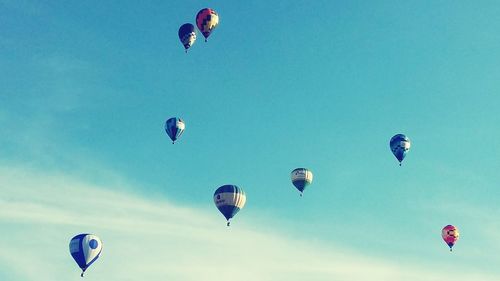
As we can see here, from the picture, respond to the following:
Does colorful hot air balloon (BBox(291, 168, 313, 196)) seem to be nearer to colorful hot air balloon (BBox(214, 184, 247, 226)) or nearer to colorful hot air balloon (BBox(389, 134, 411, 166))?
colorful hot air balloon (BBox(389, 134, 411, 166))

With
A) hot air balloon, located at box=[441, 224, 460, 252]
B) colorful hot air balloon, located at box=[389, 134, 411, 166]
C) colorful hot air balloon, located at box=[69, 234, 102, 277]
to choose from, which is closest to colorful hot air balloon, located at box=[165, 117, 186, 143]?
colorful hot air balloon, located at box=[69, 234, 102, 277]

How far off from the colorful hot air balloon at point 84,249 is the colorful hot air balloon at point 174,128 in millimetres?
16317

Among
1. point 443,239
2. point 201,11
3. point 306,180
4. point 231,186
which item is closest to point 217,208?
point 231,186

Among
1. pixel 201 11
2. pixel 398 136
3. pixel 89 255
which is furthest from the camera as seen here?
pixel 398 136

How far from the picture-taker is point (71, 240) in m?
72.0

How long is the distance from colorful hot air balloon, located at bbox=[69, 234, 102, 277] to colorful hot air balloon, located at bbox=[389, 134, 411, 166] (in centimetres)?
3956

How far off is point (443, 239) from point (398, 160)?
1451 cm

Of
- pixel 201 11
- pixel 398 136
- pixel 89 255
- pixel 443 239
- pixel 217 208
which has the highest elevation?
pixel 201 11

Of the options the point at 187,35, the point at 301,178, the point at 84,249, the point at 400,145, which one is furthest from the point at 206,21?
the point at 84,249

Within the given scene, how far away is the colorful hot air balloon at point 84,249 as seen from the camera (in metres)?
70.1

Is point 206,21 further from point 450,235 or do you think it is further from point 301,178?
point 450,235

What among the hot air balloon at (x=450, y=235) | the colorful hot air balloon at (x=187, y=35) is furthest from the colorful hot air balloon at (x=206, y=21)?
the hot air balloon at (x=450, y=235)

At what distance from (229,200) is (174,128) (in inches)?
534

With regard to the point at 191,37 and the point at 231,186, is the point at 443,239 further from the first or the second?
the point at 191,37
